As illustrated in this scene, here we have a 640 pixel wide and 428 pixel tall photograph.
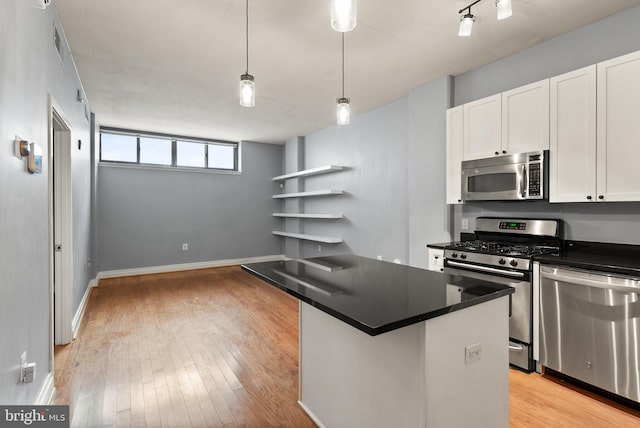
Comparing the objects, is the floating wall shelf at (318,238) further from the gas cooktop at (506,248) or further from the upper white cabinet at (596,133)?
the upper white cabinet at (596,133)

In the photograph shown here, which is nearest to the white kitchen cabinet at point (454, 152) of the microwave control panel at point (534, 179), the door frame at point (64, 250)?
the microwave control panel at point (534, 179)

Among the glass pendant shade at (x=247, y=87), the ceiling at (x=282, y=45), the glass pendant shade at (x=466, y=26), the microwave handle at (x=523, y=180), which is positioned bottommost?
Answer: the microwave handle at (x=523, y=180)

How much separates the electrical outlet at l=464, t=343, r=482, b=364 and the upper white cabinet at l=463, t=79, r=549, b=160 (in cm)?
208

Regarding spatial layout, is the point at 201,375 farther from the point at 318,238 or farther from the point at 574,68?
the point at 574,68

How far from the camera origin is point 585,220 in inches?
103

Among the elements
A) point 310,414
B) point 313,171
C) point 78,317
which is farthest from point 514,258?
point 78,317

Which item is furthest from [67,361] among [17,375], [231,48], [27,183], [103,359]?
[231,48]

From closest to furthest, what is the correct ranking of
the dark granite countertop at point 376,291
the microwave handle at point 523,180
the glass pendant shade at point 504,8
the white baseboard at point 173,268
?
the dark granite countertop at point 376,291, the glass pendant shade at point 504,8, the microwave handle at point 523,180, the white baseboard at point 173,268

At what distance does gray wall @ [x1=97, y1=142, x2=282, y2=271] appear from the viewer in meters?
5.82

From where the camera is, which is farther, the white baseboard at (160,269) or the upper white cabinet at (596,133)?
the white baseboard at (160,269)

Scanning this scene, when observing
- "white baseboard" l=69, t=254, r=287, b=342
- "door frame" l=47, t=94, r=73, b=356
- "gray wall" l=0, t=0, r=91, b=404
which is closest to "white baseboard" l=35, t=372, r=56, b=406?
"gray wall" l=0, t=0, r=91, b=404

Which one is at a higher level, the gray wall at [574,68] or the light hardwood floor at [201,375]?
the gray wall at [574,68]

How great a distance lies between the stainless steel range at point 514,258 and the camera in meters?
2.46

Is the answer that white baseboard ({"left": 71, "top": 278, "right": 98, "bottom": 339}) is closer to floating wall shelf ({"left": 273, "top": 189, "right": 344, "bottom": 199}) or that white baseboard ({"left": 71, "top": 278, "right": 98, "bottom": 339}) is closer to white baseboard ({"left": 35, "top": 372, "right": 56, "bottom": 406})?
white baseboard ({"left": 35, "top": 372, "right": 56, "bottom": 406})
